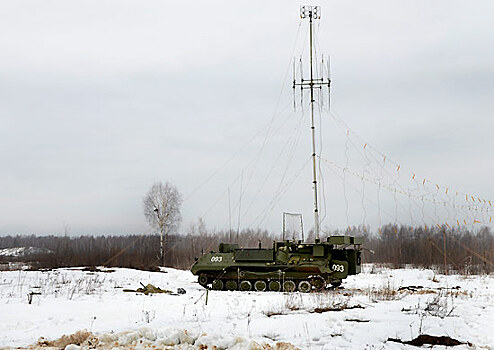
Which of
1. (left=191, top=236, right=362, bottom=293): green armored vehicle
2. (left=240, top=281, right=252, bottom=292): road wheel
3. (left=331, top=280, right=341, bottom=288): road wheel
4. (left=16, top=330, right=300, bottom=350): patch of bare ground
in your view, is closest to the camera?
(left=16, top=330, right=300, bottom=350): patch of bare ground

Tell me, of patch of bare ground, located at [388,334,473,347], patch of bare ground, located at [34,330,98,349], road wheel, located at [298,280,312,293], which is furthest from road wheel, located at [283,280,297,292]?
patch of bare ground, located at [34,330,98,349]

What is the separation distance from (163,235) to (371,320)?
36.0 metres

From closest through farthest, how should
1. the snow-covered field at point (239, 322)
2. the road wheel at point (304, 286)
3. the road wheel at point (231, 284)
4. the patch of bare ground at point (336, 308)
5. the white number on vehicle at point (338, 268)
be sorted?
the snow-covered field at point (239, 322), the patch of bare ground at point (336, 308), the road wheel at point (304, 286), the white number on vehicle at point (338, 268), the road wheel at point (231, 284)

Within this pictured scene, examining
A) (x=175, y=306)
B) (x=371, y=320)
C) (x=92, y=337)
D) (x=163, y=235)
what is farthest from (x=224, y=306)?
(x=163, y=235)

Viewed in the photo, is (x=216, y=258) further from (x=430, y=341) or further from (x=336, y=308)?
(x=430, y=341)

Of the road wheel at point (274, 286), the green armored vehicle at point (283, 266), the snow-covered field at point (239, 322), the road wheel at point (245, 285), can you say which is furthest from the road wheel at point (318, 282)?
the snow-covered field at point (239, 322)

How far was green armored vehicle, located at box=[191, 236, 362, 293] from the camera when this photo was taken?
19203mm

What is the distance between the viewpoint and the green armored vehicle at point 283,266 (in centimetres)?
1920

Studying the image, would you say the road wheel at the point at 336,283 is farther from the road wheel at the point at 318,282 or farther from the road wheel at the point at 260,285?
the road wheel at the point at 260,285

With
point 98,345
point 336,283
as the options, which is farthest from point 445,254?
point 98,345

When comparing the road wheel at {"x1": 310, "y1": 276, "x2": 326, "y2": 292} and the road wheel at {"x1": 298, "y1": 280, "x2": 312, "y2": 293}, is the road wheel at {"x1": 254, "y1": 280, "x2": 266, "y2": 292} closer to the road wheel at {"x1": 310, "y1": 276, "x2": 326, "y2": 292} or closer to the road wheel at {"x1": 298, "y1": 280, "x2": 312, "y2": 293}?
the road wheel at {"x1": 298, "y1": 280, "x2": 312, "y2": 293}

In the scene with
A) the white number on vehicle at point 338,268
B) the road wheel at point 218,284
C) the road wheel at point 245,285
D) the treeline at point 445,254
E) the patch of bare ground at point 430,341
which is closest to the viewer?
the patch of bare ground at point 430,341

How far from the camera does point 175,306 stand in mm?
13867

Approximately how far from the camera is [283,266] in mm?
19266
